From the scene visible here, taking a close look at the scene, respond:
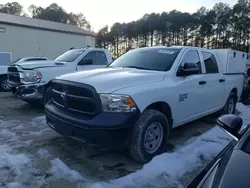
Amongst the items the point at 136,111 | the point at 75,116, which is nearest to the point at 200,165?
the point at 136,111

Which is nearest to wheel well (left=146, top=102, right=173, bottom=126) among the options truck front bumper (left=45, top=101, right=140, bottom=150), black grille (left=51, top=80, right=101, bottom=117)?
truck front bumper (left=45, top=101, right=140, bottom=150)

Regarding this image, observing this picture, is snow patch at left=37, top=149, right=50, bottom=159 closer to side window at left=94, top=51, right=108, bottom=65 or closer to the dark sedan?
the dark sedan

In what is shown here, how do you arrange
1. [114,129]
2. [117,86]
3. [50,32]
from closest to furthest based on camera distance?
[114,129] → [117,86] → [50,32]

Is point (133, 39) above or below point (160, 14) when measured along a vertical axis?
below

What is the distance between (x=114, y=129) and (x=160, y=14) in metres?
44.7

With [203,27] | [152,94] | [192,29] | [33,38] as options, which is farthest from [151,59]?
[203,27]

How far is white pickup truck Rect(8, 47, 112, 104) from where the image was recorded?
20.2ft

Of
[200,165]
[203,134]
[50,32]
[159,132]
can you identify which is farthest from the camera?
[50,32]

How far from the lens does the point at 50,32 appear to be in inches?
875

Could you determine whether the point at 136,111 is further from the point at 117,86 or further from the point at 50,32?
the point at 50,32

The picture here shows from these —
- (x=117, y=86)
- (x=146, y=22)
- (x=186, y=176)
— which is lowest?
(x=186, y=176)

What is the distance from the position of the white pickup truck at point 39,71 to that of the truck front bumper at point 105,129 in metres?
3.18

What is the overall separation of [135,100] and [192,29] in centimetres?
4247

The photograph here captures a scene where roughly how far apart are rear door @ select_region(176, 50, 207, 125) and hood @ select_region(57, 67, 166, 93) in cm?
53
